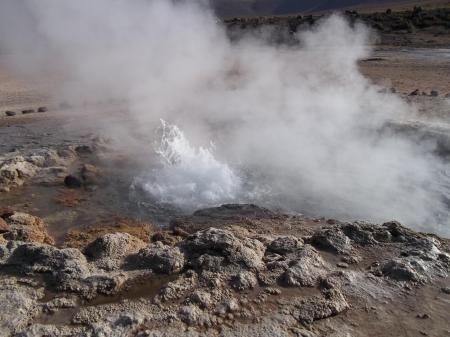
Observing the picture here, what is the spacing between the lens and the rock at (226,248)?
14.0 ft

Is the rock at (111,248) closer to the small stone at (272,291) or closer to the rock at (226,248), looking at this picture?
the rock at (226,248)

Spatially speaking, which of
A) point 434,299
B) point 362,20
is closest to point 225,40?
point 434,299

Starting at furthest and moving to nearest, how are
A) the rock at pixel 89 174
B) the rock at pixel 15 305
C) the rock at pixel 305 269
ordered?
the rock at pixel 89 174
the rock at pixel 305 269
the rock at pixel 15 305

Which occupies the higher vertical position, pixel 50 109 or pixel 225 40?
pixel 225 40

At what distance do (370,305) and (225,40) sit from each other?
9553 millimetres

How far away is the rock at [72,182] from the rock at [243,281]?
3.83 metres

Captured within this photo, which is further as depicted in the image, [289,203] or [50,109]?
[50,109]

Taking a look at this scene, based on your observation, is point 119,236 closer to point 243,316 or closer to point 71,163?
point 243,316

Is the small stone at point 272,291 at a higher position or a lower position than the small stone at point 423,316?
higher

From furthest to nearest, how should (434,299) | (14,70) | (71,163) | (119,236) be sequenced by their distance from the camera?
(14,70) → (71,163) → (119,236) → (434,299)

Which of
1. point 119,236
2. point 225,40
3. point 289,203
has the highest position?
point 225,40

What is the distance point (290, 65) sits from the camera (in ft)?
44.1

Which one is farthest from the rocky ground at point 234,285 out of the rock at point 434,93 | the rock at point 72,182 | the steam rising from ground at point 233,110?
the rock at point 434,93

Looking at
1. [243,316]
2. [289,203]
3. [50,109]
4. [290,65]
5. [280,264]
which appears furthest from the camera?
[290,65]
